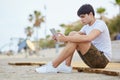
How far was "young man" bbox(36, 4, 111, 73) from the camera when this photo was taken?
6.77 metres

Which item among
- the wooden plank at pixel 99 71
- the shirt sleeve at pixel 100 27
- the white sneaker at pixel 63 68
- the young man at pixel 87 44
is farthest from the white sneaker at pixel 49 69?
the shirt sleeve at pixel 100 27

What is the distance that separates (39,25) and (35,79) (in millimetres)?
91414

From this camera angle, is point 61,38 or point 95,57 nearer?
point 61,38

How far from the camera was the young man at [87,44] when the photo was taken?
677cm

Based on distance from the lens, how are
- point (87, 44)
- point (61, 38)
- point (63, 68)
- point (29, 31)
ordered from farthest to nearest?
point (29, 31) < point (63, 68) < point (87, 44) < point (61, 38)

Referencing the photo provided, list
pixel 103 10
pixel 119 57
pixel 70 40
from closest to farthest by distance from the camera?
pixel 70 40
pixel 119 57
pixel 103 10

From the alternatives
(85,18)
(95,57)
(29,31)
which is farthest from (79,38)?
(29,31)

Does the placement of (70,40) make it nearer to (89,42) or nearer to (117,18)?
(89,42)

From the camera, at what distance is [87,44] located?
22.7 feet

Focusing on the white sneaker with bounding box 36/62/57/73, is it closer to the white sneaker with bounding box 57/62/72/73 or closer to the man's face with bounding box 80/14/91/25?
the white sneaker with bounding box 57/62/72/73

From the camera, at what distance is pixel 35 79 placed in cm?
607

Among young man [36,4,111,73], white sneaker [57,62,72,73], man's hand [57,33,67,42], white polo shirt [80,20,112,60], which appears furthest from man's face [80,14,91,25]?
white sneaker [57,62,72,73]

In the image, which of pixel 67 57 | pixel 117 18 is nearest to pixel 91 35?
pixel 67 57

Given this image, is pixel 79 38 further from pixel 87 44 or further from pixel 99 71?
pixel 99 71
